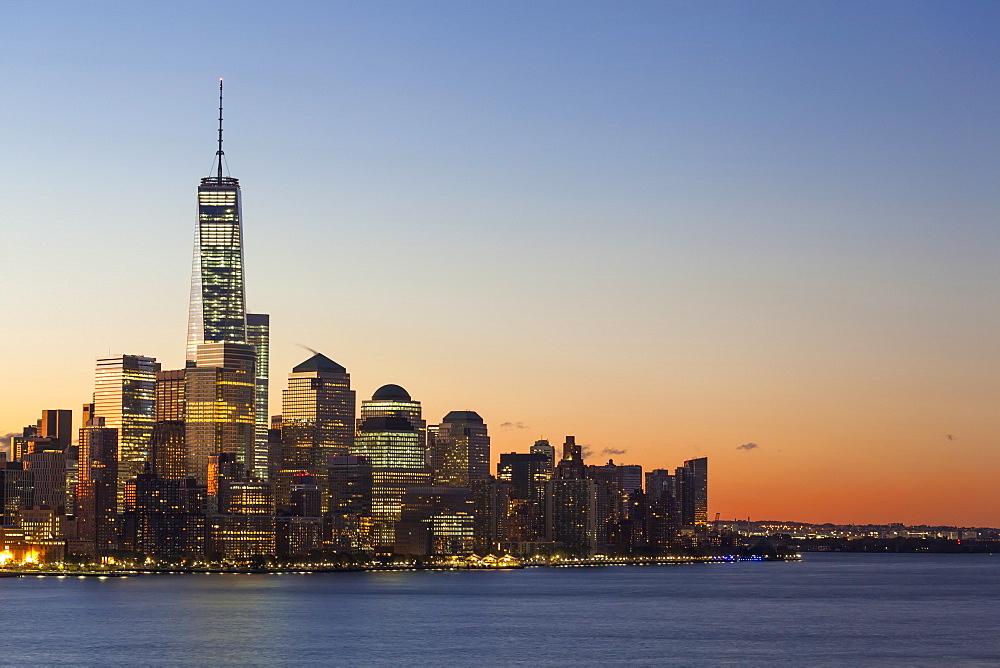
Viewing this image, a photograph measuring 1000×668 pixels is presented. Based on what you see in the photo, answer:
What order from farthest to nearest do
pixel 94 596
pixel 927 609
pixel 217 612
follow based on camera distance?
pixel 94 596 < pixel 927 609 < pixel 217 612

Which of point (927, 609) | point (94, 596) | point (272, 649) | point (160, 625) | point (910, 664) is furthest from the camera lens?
point (94, 596)

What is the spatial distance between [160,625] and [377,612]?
27.3 meters

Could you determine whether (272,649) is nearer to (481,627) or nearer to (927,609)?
(481,627)

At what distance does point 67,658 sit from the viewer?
367 ft

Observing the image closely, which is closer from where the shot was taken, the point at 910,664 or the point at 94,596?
the point at 910,664

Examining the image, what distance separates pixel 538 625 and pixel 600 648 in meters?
23.2

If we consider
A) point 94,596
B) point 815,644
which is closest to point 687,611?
point 815,644

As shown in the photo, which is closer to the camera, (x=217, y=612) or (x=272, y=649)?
(x=272, y=649)

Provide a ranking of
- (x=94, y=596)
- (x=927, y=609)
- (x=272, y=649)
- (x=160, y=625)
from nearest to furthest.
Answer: (x=272, y=649)
(x=160, y=625)
(x=927, y=609)
(x=94, y=596)

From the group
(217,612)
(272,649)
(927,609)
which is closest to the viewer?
(272,649)

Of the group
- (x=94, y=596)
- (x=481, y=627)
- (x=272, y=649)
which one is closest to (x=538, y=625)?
(x=481, y=627)

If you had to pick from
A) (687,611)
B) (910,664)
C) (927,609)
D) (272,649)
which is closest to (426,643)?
(272,649)

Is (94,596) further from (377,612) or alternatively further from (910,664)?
(910,664)

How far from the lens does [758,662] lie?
109875mm
